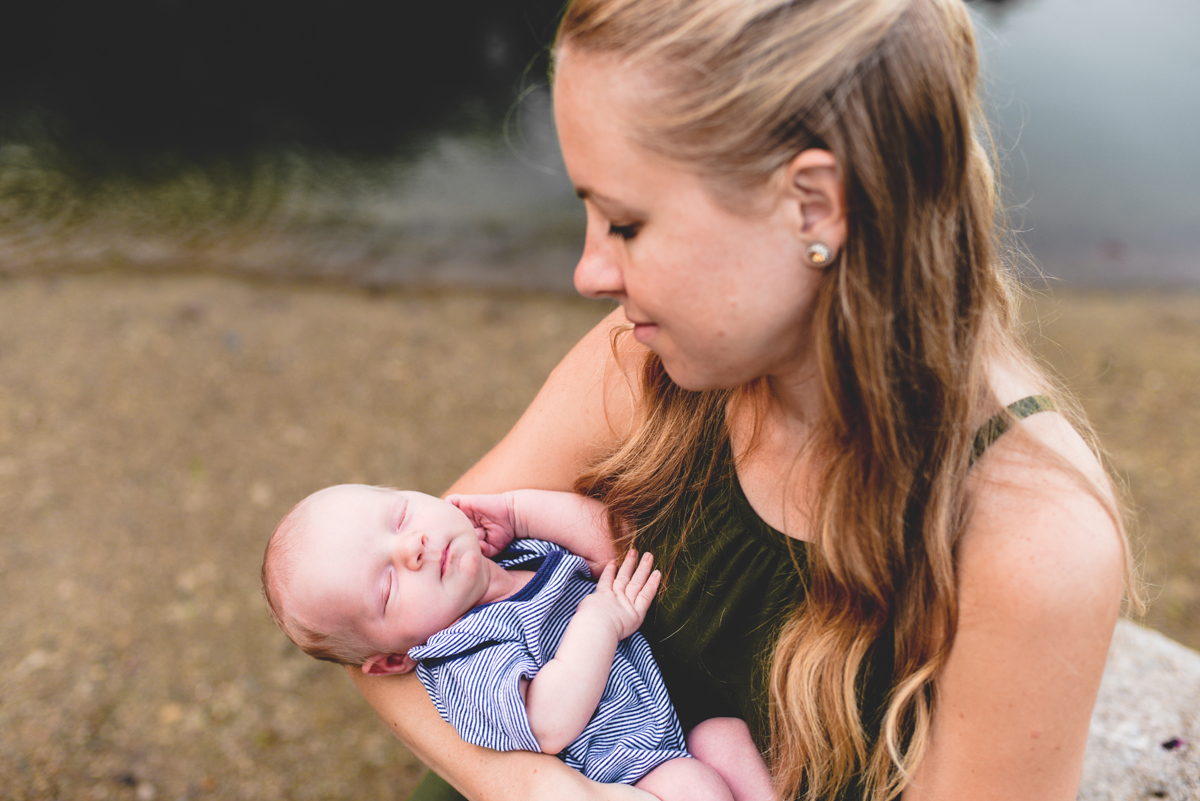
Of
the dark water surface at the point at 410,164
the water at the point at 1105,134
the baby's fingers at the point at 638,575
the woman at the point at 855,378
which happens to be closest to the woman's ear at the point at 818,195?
the woman at the point at 855,378

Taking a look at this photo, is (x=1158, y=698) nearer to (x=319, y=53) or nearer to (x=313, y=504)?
(x=313, y=504)

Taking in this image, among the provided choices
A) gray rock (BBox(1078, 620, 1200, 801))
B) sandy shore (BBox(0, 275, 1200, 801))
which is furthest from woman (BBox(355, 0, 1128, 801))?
sandy shore (BBox(0, 275, 1200, 801))

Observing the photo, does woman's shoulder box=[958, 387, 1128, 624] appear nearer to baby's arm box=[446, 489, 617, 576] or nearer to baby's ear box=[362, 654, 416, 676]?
baby's arm box=[446, 489, 617, 576]

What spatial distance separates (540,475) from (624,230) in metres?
0.85

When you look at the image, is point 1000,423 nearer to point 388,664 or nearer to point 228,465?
point 388,664

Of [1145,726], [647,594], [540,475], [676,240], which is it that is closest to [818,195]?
[676,240]

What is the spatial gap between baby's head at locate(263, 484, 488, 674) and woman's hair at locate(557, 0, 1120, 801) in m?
0.74

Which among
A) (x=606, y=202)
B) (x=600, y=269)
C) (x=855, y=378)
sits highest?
(x=606, y=202)

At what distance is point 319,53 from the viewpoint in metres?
9.26

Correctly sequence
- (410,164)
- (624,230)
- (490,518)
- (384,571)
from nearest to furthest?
(624,230), (384,571), (490,518), (410,164)

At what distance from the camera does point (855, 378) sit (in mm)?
1329

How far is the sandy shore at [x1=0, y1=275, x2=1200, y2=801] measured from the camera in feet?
10.4

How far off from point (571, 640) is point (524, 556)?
321mm

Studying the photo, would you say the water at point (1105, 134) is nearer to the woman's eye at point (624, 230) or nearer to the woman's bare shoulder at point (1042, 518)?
the woman's bare shoulder at point (1042, 518)
